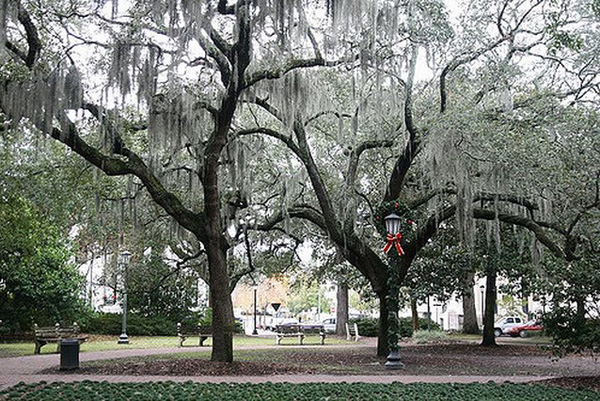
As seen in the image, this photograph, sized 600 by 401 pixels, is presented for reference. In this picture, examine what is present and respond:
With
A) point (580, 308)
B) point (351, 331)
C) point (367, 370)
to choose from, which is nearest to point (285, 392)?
point (367, 370)

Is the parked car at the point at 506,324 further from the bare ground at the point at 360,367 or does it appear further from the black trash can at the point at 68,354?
the black trash can at the point at 68,354

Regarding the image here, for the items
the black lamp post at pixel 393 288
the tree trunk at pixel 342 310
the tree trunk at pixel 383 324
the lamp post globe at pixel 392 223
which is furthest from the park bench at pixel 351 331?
the lamp post globe at pixel 392 223

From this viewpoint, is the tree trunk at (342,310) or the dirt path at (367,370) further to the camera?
the tree trunk at (342,310)

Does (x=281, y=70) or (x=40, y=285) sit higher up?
(x=281, y=70)

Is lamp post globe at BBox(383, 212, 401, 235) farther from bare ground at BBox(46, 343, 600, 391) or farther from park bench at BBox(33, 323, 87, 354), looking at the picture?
park bench at BBox(33, 323, 87, 354)

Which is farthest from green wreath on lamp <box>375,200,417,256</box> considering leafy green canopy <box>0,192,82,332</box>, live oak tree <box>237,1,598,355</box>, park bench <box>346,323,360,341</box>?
park bench <box>346,323,360,341</box>

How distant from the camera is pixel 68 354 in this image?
13.1 m

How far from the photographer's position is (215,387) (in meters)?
10.2

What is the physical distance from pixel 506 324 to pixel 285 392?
120 feet

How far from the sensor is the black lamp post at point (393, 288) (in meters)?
14.5

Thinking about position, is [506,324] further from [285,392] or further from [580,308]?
[285,392]

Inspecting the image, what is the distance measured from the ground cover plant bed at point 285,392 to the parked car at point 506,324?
32692 mm

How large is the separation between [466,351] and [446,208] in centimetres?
690

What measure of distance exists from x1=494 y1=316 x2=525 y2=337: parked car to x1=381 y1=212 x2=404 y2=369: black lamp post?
28.8 m
